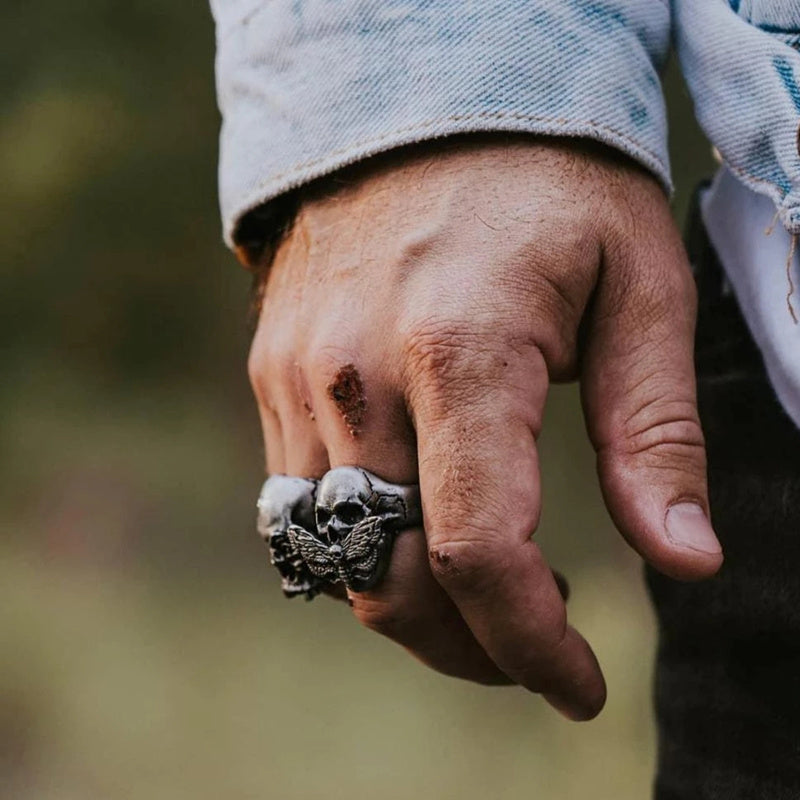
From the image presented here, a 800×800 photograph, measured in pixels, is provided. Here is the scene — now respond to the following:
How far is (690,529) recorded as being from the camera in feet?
2.73

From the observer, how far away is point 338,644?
14.3 ft

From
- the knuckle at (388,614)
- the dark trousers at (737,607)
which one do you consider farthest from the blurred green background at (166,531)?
the knuckle at (388,614)

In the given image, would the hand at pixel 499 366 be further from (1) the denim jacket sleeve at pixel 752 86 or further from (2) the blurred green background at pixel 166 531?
(2) the blurred green background at pixel 166 531

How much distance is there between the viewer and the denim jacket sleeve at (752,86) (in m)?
0.85

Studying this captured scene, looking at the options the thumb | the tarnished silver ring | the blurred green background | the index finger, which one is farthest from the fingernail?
the blurred green background

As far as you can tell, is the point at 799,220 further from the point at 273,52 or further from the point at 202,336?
the point at 202,336

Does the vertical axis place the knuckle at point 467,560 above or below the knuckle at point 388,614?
above

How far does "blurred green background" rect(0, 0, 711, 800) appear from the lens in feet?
12.5

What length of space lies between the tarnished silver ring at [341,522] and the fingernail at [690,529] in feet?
0.70

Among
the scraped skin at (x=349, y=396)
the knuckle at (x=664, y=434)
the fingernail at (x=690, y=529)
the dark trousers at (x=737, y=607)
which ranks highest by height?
the scraped skin at (x=349, y=396)

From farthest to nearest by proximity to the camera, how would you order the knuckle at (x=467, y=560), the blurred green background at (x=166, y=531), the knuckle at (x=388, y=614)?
the blurred green background at (x=166, y=531)
the knuckle at (x=388, y=614)
the knuckle at (x=467, y=560)

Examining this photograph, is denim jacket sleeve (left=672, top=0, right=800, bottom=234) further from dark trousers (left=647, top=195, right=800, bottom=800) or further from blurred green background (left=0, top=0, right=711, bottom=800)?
blurred green background (left=0, top=0, right=711, bottom=800)

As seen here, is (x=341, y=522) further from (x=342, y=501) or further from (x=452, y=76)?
(x=452, y=76)

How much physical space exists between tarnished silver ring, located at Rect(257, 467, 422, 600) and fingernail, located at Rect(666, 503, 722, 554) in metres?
0.21
